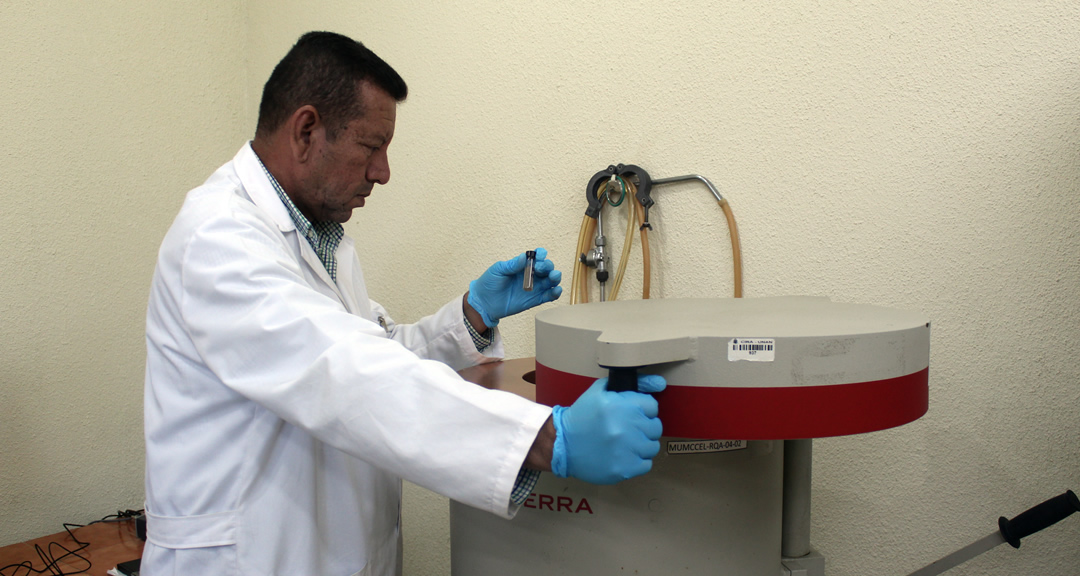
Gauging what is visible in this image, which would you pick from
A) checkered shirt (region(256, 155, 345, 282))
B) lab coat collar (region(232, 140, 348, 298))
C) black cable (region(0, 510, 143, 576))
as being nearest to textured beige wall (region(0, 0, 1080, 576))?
black cable (region(0, 510, 143, 576))

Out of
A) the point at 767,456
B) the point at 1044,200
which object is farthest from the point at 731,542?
the point at 1044,200

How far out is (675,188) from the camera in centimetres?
124

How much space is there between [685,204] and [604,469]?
707 millimetres

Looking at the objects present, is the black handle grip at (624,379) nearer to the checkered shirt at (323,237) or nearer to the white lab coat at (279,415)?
the white lab coat at (279,415)

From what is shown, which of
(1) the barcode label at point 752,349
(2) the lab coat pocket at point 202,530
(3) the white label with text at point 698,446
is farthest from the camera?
(2) the lab coat pocket at point 202,530

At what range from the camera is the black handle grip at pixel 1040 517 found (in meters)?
0.74

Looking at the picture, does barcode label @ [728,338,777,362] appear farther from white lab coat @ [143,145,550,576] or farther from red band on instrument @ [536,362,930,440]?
white lab coat @ [143,145,550,576]

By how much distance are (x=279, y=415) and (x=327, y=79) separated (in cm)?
48

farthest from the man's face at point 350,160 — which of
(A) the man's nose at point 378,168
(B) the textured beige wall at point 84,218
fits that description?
(B) the textured beige wall at point 84,218

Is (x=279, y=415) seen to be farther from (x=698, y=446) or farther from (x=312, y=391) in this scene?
(x=698, y=446)

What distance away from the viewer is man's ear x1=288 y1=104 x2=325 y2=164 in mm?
954

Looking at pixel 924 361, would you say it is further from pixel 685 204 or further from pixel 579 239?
pixel 579 239

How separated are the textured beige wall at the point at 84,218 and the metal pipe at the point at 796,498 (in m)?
1.57

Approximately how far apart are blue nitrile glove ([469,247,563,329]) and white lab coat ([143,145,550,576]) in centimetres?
→ 22
